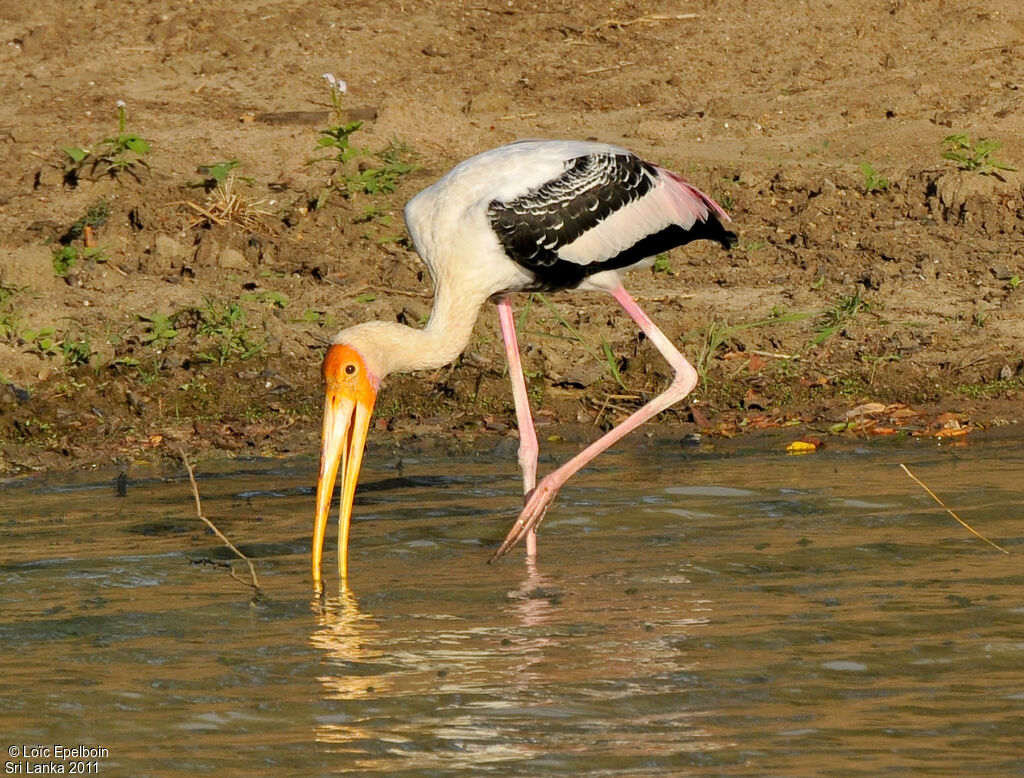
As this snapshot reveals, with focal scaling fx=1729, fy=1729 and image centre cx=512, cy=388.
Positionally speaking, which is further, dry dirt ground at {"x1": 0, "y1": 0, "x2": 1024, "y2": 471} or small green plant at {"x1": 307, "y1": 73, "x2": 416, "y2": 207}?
small green plant at {"x1": 307, "y1": 73, "x2": 416, "y2": 207}

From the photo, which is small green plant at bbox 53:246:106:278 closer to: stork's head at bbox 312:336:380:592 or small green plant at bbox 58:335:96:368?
small green plant at bbox 58:335:96:368

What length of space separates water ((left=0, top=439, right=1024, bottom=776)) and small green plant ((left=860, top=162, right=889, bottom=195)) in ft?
9.23

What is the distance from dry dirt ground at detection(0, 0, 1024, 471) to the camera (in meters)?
8.23

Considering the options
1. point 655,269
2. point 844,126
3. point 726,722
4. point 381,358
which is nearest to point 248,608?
point 381,358

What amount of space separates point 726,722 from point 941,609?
1229 mm

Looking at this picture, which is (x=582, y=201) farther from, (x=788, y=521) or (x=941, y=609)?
(x=941, y=609)

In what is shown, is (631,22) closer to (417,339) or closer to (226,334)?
(226,334)

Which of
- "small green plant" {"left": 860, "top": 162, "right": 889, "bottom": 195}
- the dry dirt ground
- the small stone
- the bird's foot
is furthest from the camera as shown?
"small green plant" {"left": 860, "top": 162, "right": 889, "bottom": 195}

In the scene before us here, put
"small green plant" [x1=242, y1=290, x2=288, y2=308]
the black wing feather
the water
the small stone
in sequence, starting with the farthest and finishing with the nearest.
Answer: the small stone → "small green plant" [x1=242, y1=290, x2=288, y2=308] → the black wing feather → the water

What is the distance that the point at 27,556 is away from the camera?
6.05 meters

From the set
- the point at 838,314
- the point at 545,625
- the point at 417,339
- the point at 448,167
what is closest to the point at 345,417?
the point at 417,339

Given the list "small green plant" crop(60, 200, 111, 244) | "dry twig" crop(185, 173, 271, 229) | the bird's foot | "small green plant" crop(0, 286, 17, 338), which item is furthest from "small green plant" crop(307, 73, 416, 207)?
the bird's foot

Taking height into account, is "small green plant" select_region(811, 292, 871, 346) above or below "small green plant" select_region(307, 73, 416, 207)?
below

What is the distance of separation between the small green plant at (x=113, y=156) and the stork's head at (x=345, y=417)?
4418mm
